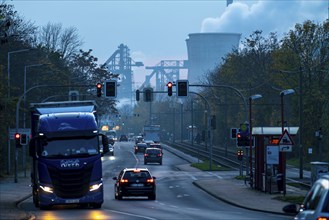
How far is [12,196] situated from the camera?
47344 mm

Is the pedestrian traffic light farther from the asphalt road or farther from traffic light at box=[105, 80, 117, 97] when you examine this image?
the asphalt road

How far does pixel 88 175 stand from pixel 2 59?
46638 mm

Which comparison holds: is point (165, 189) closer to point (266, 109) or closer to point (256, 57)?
point (266, 109)

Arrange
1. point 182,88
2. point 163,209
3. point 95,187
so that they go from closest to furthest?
1. point 95,187
2. point 163,209
3. point 182,88

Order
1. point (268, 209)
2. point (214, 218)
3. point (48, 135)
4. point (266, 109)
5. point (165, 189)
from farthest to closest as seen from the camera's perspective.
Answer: point (266, 109) → point (165, 189) → point (268, 209) → point (48, 135) → point (214, 218)

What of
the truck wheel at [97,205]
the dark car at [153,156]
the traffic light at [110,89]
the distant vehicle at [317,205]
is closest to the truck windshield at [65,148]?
the truck wheel at [97,205]

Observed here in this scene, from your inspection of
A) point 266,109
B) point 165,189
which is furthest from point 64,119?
point 266,109

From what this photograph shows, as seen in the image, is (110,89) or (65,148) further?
(110,89)

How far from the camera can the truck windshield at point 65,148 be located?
1352 inches

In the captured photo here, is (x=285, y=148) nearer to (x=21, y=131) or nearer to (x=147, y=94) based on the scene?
(x=21, y=131)

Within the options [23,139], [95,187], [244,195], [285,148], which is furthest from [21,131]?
[95,187]

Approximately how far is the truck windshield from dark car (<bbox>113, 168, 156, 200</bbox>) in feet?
30.5

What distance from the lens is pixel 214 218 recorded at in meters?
31.0

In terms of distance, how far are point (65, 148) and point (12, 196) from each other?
14.0 m
